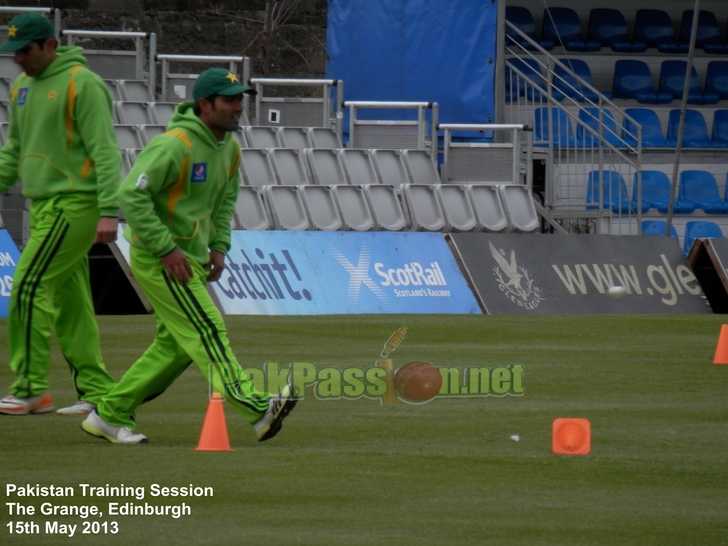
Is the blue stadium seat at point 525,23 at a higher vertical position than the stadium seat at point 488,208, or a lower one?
higher

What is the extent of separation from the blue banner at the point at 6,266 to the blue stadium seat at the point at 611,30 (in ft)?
49.3

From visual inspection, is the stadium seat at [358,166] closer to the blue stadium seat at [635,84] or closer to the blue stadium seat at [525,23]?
the blue stadium seat at [525,23]

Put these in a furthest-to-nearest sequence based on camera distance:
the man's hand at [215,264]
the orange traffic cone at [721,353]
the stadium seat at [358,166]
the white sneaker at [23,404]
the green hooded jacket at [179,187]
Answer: the stadium seat at [358,166] < the orange traffic cone at [721,353] < the white sneaker at [23,404] < the man's hand at [215,264] < the green hooded jacket at [179,187]

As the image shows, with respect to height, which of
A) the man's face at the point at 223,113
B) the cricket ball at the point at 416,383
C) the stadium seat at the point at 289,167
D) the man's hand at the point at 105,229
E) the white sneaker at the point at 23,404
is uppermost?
the man's face at the point at 223,113

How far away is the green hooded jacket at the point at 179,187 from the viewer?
634 centimetres

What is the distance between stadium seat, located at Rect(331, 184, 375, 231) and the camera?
16.5 metres

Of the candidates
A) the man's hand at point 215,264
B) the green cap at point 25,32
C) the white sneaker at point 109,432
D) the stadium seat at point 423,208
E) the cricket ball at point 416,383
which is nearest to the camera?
the white sneaker at point 109,432

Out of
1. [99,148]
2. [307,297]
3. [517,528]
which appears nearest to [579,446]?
[517,528]

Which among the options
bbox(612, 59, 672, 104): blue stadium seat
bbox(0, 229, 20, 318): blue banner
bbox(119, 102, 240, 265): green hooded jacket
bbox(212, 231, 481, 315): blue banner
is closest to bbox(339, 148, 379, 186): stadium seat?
bbox(212, 231, 481, 315): blue banner

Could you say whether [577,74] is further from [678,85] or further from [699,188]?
[699,188]

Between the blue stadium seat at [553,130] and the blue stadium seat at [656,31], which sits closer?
the blue stadium seat at [553,130]

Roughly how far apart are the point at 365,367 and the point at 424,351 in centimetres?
140

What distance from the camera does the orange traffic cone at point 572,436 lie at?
21.3 ft

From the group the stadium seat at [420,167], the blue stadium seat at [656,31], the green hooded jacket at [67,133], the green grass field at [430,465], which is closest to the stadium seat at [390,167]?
the stadium seat at [420,167]
